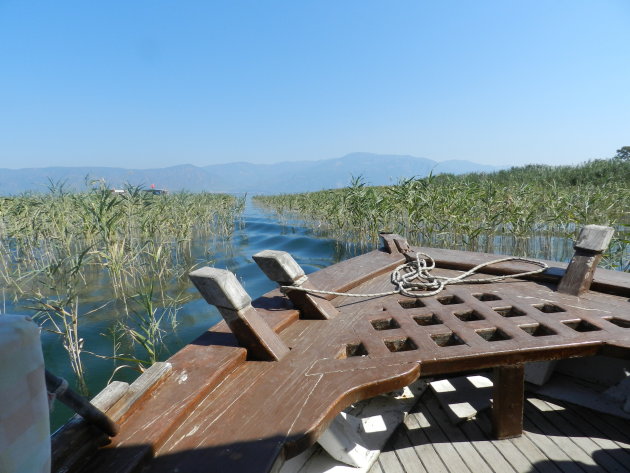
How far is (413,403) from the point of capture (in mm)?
2348

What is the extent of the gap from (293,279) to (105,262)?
19.9 ft

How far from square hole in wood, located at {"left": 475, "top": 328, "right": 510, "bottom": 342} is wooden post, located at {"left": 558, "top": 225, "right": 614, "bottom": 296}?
2.46 ft

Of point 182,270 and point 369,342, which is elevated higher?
point 369,342

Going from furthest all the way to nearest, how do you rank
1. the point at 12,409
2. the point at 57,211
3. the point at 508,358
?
the point at 57,211, the point at 508,358, the point at 12,409

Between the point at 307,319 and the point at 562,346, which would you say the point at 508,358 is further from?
the point at 307,319

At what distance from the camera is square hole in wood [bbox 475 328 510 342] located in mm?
1664

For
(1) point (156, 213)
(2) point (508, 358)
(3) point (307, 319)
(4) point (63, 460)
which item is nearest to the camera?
(4) point (63, 460)

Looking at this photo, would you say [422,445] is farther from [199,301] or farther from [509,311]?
[199,301]

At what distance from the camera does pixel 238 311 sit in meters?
1.38

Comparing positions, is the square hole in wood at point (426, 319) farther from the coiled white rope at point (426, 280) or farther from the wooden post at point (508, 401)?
the wooden post at point (508, 401)

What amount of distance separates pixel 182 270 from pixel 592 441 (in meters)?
6.71

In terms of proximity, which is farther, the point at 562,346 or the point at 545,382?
the point at 545,382

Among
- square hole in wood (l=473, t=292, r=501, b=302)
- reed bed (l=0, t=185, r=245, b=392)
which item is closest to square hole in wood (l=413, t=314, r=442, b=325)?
square hole in wood (l=473, t=292, r=501, b=302)

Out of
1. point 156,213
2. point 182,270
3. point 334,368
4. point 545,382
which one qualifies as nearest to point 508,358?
point 334,368
